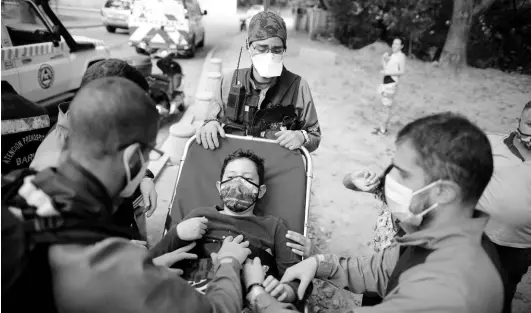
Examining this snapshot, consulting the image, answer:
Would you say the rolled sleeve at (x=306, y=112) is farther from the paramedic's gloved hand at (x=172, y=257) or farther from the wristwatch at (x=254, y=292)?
the wristwatch at (x=254, y=292)

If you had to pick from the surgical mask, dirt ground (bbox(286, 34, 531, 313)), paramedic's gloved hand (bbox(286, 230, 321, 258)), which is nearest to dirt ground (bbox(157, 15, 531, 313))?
dirt ground (bbox(286, 34, 531, 313))

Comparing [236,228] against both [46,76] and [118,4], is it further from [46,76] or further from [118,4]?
[118,4]

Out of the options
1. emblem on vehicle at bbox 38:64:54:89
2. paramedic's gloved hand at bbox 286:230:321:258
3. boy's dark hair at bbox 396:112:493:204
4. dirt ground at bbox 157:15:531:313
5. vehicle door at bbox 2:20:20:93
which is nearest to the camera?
boy's dark hair at bbox 396:112:493:204

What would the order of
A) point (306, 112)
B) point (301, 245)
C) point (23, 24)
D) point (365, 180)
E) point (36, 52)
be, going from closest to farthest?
point (365, 180), point (301, 245), point (306, 112), point (36, 52), point (23, 24)

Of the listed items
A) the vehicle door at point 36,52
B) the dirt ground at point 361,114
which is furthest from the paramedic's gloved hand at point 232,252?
the vehicle door at point 36,52

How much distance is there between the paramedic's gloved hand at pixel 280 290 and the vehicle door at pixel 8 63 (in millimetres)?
3956

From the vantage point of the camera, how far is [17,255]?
118 cm

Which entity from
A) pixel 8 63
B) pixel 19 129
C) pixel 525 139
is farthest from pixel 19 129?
pixel 525 139

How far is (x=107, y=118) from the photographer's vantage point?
148 centimetres

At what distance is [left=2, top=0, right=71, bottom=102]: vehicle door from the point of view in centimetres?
493

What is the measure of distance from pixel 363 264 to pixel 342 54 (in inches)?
555

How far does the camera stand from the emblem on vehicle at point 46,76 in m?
5.07

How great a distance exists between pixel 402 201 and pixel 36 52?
491cm

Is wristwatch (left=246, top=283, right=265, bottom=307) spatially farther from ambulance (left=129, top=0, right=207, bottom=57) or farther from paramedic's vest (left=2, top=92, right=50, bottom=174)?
ambulance (left=129, top=0, right=207, bottom=57)
